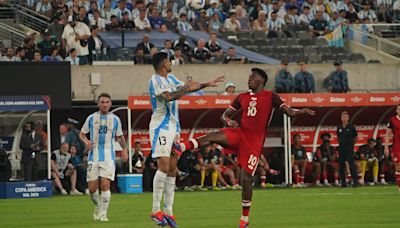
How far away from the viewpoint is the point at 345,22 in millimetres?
42688

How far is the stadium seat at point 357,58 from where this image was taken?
39.3 metres

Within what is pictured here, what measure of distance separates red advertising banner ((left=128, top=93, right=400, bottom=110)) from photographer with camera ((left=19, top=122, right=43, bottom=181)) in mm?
3036

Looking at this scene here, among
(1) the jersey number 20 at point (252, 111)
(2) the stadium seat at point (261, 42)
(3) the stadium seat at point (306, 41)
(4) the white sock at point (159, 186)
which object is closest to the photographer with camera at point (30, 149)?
(2) the stadium seat at point (261, 42)

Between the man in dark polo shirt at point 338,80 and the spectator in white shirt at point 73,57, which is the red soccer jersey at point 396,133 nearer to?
the man in dark polo shirt at point 338,80

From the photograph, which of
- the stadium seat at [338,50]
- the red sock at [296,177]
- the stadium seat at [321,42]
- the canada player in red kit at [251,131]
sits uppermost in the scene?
the stadium seat at [321,42]

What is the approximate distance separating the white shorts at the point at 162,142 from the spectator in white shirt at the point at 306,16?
25.9 meters

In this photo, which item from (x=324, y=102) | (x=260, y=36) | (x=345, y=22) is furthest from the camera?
(x=345, y=22)

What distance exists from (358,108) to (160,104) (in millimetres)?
21184

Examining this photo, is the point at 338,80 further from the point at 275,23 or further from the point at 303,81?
the point at 275,23

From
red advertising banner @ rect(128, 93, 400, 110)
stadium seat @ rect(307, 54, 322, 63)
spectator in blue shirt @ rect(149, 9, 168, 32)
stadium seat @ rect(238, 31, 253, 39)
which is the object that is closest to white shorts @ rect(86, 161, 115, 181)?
red advertising banner @ rect(128, 93, 400, 110)

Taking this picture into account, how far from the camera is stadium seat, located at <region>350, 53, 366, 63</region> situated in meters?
39.3

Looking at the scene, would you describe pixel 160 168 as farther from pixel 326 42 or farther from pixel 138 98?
pixel 326 42

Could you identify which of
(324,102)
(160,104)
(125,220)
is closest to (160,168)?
(160,104)

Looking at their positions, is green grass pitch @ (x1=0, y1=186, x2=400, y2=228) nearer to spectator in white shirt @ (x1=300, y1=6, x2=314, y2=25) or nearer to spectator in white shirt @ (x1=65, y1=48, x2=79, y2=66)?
spectator in white shirt @ (x1=65, y1=48, x2=79, y2=66)
